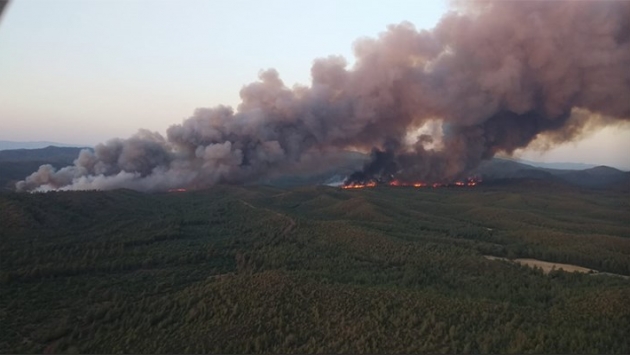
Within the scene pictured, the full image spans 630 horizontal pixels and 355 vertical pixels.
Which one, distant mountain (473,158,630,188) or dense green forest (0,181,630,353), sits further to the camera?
distant mountain (473,158,630,188)

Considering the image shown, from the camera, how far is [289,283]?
A: 29109mm

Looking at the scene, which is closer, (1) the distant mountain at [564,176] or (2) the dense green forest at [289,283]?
(2) the dense green forest at [289,283]

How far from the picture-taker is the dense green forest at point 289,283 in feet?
74.1

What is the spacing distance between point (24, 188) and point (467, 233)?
217ft

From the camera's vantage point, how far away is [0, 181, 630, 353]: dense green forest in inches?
889

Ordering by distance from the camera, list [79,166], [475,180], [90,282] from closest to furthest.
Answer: [90,282] → [79,166] → [475,180]

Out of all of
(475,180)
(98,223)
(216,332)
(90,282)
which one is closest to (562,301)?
(216,332)

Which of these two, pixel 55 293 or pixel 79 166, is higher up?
pixel 79 166

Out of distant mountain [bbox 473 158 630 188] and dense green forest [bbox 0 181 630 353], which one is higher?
distant mountain [bbox 473 158 630 188]

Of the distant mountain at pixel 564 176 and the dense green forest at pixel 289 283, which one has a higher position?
the distant mountain at pixel 564 176

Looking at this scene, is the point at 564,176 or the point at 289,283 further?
the point at 564,176

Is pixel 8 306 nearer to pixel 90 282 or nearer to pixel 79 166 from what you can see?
pixel 90 282

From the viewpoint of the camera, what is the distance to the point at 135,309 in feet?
87.8

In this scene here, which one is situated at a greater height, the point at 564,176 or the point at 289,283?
the point at 564,176
